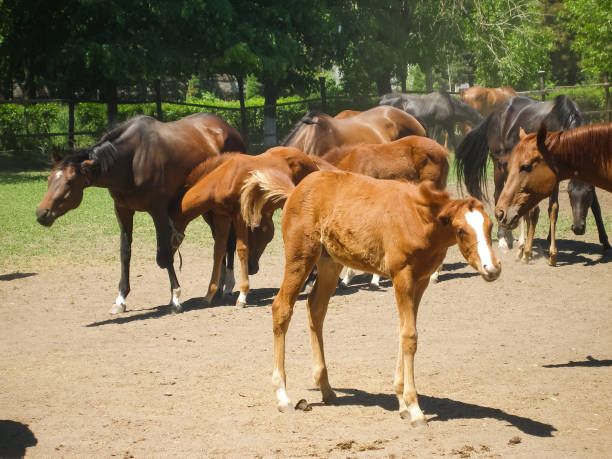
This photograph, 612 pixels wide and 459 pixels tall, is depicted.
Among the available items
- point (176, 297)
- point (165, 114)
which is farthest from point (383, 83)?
point (176, 297)

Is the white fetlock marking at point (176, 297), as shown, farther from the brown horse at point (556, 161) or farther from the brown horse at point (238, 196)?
the brown horse at point (556, 161)

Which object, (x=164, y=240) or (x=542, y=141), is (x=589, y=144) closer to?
(x=542, y=141)

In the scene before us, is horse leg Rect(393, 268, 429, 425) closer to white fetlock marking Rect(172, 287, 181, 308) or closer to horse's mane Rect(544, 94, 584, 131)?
white fetlock marking Rect(172, 287, 181, 308)

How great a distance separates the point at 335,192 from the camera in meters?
5.34

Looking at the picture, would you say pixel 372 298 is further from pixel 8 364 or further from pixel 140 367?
pixel 8 364

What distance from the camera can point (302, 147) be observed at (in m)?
11.1

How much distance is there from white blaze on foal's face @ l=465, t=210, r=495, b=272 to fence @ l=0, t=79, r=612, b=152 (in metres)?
21.5

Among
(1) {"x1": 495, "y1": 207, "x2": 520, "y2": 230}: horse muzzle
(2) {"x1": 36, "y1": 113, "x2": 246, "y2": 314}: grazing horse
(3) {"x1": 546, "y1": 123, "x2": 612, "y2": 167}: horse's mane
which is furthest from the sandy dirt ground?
(3) {"x1": 546, "y1": 123, "x2": 612, "y2": 167}: horse's mane

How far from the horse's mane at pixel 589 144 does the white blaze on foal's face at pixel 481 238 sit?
98.1 inches

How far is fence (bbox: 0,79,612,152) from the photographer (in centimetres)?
2517

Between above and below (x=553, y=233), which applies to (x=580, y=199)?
above

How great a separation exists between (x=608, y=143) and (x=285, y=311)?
3.19m

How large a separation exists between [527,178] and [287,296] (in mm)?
2823

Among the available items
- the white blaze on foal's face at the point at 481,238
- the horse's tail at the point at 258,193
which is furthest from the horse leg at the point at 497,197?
the white blaze on foal's face at the point at 481,238
